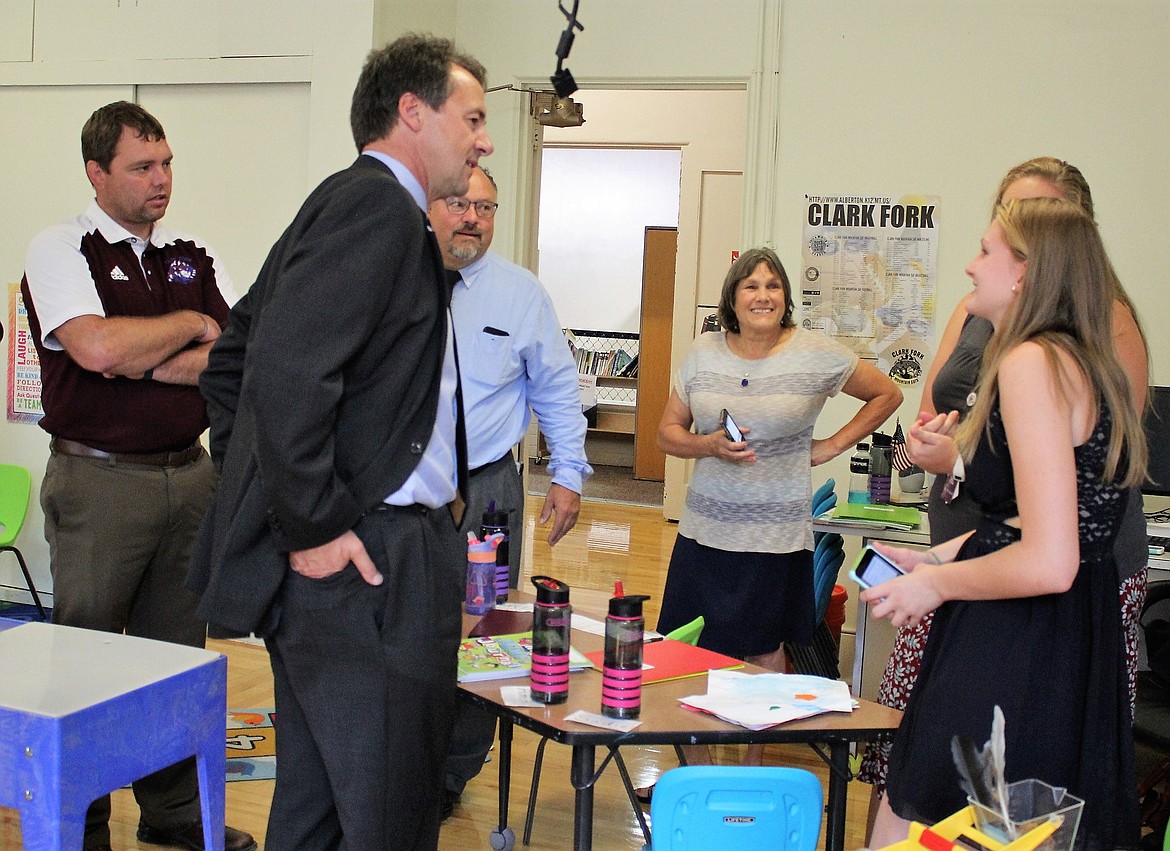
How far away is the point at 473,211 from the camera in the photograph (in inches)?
130

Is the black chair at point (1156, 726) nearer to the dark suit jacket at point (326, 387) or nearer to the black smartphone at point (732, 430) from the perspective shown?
the black smartphone at point (732, 430)

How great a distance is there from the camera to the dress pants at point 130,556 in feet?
9.37

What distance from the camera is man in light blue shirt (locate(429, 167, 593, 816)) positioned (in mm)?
3322

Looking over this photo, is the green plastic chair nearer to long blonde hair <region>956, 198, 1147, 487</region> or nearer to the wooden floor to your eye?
the wooden floor

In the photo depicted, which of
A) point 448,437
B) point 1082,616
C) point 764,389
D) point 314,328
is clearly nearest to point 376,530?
point 448,437

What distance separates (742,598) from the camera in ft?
11.3

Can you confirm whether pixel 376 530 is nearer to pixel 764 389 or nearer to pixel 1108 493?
pixel 1108 493

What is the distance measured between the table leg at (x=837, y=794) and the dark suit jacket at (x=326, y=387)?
1.02 meters

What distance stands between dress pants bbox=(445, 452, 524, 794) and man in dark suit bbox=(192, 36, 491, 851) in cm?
143

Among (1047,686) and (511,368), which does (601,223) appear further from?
(1047,686)

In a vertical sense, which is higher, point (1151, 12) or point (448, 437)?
point (1151, 12)

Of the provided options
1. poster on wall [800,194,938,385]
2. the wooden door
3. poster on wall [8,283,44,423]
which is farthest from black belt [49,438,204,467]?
the wooden door

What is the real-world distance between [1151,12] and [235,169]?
4.11 metres

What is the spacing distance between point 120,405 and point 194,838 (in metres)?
1.12
